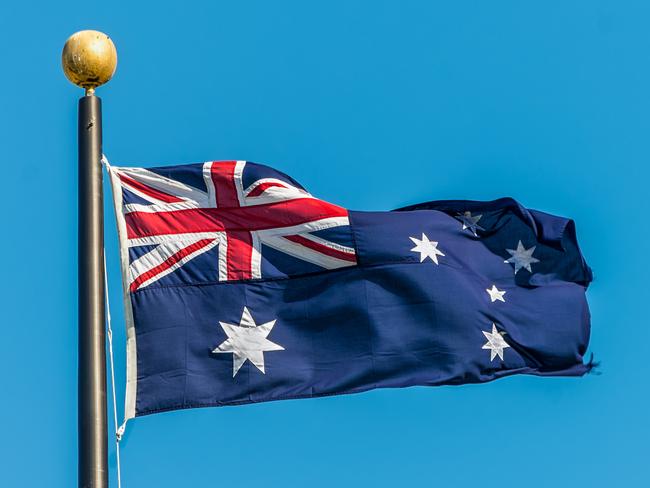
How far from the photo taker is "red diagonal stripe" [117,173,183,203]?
14.9m

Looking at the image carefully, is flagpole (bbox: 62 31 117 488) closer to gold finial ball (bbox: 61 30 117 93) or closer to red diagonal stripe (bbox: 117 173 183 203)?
gold finial ball (bbox: 61 30 117 93)

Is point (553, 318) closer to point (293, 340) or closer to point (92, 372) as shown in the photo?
point (293, 340)

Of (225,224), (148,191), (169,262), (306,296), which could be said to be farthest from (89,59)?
(306,296)

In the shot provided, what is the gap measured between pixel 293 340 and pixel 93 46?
4.42m

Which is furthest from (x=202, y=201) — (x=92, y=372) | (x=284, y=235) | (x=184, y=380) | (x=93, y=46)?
(x=92, y=372)

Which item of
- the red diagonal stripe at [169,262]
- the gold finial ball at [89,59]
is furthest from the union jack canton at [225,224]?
the gold finial ball at [89,59]

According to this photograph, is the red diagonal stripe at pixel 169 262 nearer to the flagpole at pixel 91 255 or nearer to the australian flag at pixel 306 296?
the australian flag at pixel 306 296

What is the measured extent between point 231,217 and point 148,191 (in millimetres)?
1074

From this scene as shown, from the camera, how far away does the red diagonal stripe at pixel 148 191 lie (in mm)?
14891

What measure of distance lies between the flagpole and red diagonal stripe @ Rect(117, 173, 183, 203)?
2.38 m

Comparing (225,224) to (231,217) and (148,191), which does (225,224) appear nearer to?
(231,217)

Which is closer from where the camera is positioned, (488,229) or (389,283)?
(389,283)

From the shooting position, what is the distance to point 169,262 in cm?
1490

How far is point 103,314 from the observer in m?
11.4
